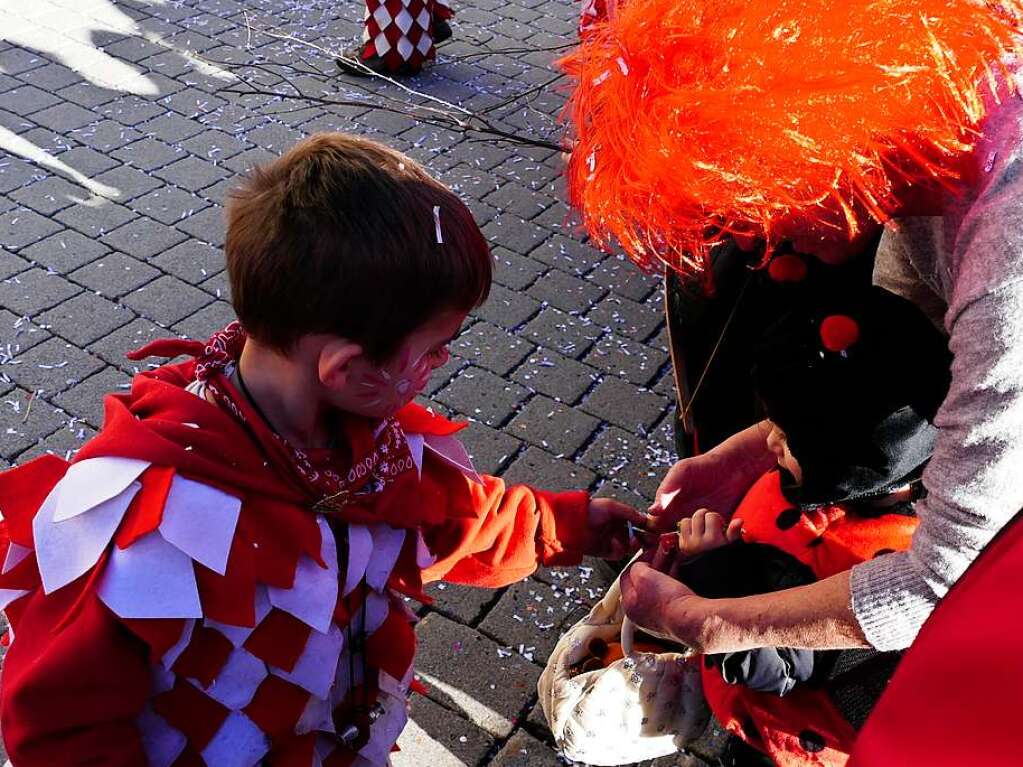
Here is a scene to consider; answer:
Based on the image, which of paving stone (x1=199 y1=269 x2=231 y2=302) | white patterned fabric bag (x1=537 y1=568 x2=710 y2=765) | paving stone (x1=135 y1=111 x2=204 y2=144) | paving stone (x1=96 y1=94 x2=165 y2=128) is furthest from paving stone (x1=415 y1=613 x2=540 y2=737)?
paving stone (x1=96 y1=94 x2=165 y2=128)

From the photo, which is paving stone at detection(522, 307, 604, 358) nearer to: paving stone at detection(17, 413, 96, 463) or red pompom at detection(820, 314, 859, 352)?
paving stone at detection(17, 413, 96, 463)

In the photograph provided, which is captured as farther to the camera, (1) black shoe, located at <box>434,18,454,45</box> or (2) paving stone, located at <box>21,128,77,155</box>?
(1) black shoe, located at <box>434,18,454,45</box>

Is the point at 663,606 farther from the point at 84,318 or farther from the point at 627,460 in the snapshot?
the point at 84,318

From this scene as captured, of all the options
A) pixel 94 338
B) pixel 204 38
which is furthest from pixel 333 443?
pixel 204 38

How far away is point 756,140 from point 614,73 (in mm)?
299

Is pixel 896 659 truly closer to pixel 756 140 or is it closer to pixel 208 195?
pixel 756 140

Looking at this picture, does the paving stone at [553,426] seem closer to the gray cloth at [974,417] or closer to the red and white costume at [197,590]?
the red and white costume at [197,590]

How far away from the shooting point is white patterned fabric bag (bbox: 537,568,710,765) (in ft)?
7.27

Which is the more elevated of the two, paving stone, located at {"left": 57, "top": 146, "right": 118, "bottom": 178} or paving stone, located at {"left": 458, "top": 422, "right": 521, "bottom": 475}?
paving stone, located at {"left": 57, "top": 146, "right": 118, "bottom": 178}

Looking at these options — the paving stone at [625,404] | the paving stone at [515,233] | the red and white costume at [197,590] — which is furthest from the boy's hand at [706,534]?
the paving stone at [515,233]

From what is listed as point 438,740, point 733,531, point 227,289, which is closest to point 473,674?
point 438,740

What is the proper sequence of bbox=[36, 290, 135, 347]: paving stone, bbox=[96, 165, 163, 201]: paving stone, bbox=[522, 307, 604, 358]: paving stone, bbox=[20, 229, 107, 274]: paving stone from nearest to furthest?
bbox=[36, 290, 135, 347]: paving stone → bbox=[522, 307, 604, 358]: paving stone → bbox=[20, 229, 107, 274]: paving stone → bbox=[96, 165, 163, 201]: paving stone

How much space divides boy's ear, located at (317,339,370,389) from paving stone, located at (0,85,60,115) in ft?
14.8

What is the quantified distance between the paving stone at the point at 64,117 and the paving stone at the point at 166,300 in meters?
1.57
